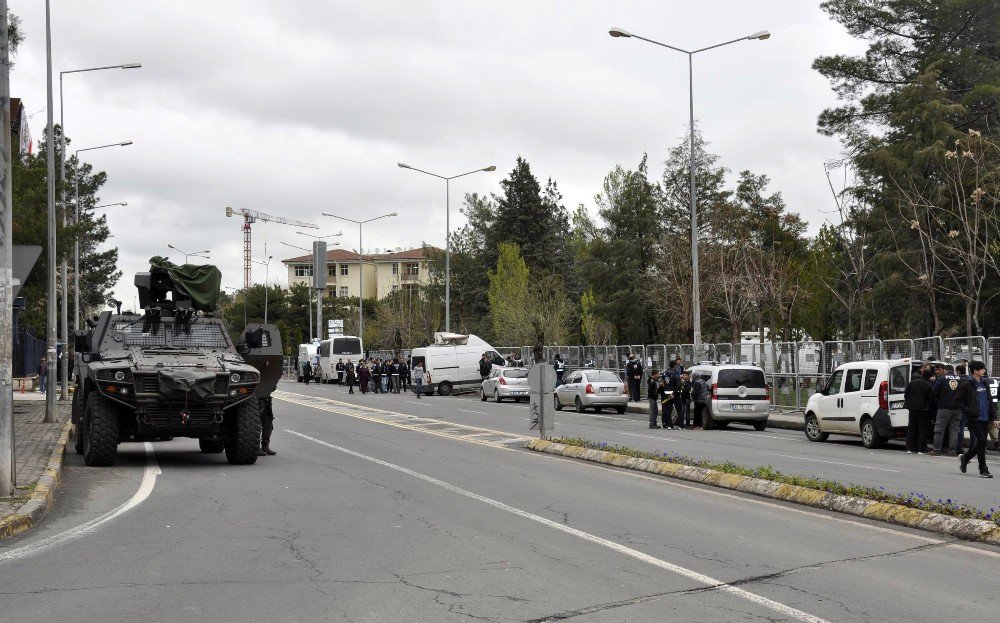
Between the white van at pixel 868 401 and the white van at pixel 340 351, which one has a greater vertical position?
the white van at pixel 340 351

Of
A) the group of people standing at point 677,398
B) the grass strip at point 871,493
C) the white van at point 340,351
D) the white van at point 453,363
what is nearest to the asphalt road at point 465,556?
the grass strip at point 871,493

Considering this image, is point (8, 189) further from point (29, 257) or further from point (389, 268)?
point (389, 268)

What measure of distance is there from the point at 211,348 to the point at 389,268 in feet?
496

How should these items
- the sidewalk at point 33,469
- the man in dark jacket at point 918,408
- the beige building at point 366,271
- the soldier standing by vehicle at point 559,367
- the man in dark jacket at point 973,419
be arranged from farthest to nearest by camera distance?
1. the beige building at point 366,271
2. the soldier standing by vehicle at point 559,367
3. the man in dark jacket at point 918,408
4. the man in dark jacket at point 973,419
5. the sidewalk at point 33,469

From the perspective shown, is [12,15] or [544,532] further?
[12,15]

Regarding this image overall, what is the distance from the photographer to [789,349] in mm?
33719

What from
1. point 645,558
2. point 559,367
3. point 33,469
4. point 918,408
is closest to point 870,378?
point 918,408

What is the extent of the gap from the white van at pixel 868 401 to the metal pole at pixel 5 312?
1653cm

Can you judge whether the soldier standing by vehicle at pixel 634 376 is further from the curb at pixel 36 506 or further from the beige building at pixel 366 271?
the beige building at pixel 366 271

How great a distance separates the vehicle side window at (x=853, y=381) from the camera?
75.2ft

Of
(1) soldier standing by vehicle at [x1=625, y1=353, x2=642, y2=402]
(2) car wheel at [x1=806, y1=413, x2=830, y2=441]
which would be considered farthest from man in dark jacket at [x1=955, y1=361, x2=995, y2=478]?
(1) soldier standing by vehicle at [x1=625, y1=353, x2=642, y2=402]

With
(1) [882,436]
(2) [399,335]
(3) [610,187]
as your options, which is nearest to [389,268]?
(2) [399,335]

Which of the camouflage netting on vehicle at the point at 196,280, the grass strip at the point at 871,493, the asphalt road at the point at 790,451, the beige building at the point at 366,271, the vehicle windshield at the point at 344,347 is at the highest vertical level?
the beige building at the point at 366,271

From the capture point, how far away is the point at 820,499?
474 inches
